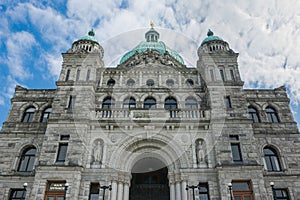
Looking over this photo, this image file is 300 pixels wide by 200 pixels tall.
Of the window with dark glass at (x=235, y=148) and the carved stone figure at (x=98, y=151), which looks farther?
the carved stone figure at (x=98, y=151)

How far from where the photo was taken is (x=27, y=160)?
2153 centimetres

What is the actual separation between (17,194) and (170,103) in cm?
1425

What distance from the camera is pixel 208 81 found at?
75.5 feet

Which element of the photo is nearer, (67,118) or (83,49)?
(67,118)

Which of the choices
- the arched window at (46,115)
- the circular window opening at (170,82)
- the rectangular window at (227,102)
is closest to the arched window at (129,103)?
the circular window opening at (170,82)

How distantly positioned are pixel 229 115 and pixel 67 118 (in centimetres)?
1289

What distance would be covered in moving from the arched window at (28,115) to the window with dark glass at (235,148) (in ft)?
56.8

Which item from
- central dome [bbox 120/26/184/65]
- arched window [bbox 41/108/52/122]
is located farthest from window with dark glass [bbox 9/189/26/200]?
central dome [bbox 120/26/184/65]

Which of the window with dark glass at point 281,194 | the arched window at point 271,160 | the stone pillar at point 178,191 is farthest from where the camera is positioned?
the arched window at point 271,160

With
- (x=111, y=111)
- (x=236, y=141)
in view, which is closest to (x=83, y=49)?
(x=111, y=111)

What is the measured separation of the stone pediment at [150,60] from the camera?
26.5 m

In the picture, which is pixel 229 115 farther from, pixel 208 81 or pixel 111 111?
pixel 111 111

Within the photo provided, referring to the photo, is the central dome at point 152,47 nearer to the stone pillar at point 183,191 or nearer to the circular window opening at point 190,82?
the circular window opening at point 190,82

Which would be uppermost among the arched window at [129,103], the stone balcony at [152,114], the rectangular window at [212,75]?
the rectangular window at [212,75]
